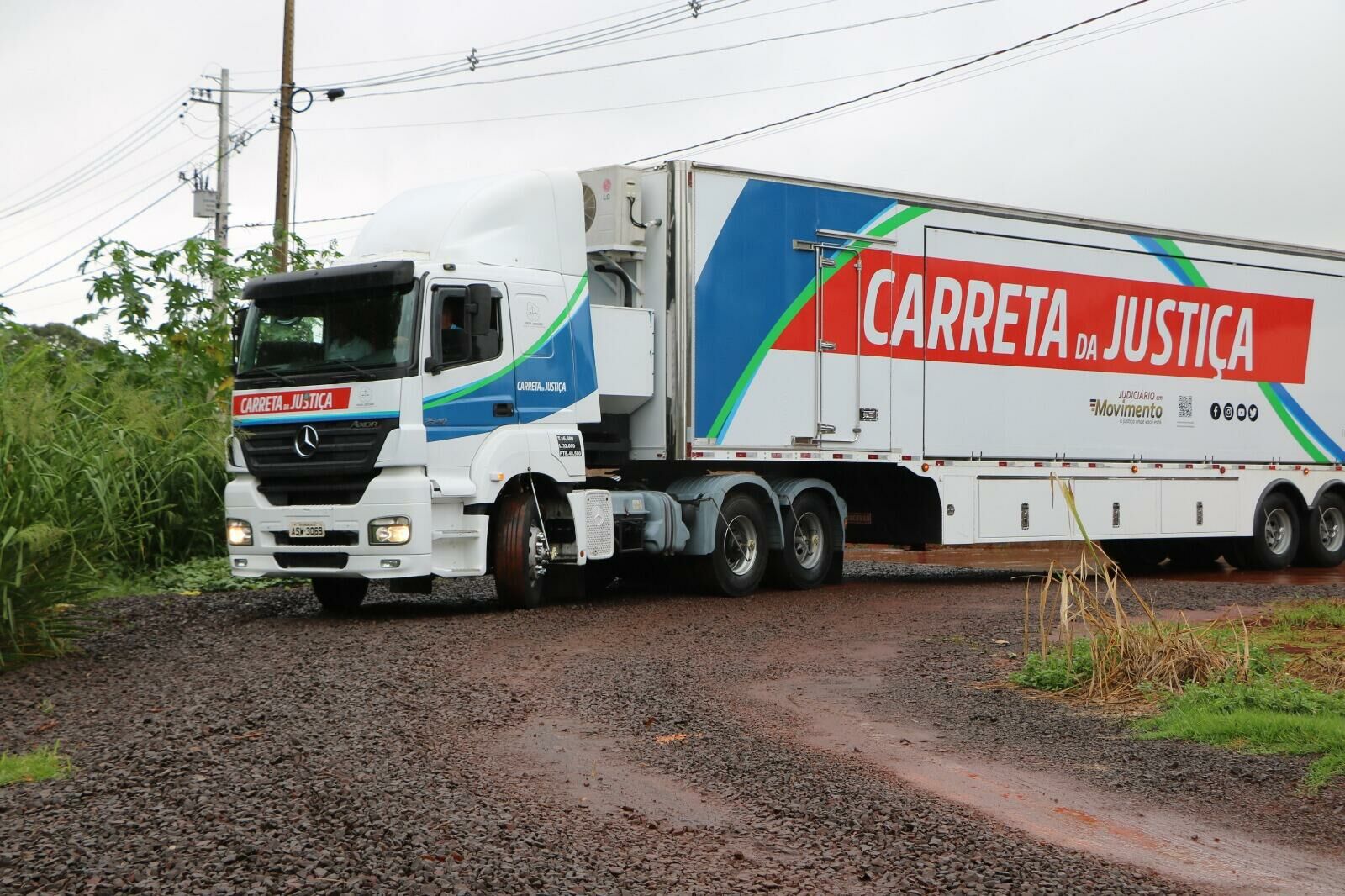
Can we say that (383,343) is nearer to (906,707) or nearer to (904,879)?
(906,707)

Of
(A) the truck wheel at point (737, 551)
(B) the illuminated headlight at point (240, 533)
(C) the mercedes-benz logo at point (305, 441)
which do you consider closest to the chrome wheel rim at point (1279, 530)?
(A) the truck wheel at point (737, 551)

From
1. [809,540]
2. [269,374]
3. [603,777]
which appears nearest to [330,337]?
[269,374]

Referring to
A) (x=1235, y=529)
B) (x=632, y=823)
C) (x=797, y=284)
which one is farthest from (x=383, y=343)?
(x=1235, y=529)

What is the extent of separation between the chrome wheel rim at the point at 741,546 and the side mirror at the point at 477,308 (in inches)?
154

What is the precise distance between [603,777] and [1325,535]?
701 inches

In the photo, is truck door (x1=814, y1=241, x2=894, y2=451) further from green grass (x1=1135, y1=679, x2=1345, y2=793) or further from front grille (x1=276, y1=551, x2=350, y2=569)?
green grass (x1=1135, y1=679, x2=1345, y2=793)

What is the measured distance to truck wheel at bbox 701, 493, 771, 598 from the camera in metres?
15.6

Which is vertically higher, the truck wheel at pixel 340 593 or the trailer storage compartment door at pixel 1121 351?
the trailer storage compartment door at pixel 1121 351

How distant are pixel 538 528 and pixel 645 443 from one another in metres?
1.80

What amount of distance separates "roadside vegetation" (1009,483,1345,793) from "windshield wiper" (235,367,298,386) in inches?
258

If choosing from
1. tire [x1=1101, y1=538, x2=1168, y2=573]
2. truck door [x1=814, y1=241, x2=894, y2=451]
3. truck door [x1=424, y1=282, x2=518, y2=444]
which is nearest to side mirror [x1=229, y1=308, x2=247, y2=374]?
truck door [x1=424, y1=282, x2=518, y2=444]

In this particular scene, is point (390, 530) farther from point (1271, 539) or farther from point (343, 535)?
point (1271, 539)

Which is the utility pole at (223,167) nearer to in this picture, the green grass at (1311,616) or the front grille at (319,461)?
the front grille at (319,461)

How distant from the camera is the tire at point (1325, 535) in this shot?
70.8 feet
